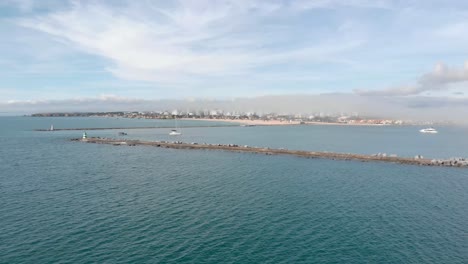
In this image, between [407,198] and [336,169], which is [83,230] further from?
[336,169]

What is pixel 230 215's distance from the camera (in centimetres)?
3434

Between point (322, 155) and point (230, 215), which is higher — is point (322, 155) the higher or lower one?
the higher one

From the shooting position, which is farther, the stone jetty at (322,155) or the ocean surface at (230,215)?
the stone jetty at (322,155)

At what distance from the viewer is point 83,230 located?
29516 mm

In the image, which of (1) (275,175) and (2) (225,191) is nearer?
(2) (225,191)

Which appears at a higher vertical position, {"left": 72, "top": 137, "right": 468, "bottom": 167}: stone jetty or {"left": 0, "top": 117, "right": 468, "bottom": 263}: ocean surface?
{"left": 72, "top": 137, "right": 468, "bottom": 167}: stone jetty

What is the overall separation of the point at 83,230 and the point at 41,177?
2808 cm

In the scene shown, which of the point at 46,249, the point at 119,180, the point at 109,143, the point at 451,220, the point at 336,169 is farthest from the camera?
the point at 109,143

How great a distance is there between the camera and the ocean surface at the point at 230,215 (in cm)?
2589

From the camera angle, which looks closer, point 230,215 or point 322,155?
point 230,215

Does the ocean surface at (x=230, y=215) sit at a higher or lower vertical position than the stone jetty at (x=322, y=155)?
lower

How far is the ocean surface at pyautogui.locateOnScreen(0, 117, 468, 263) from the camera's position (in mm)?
25891

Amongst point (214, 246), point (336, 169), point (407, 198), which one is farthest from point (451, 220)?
point (336, 169)

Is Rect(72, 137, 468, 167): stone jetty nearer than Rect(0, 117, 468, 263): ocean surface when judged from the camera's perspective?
No
